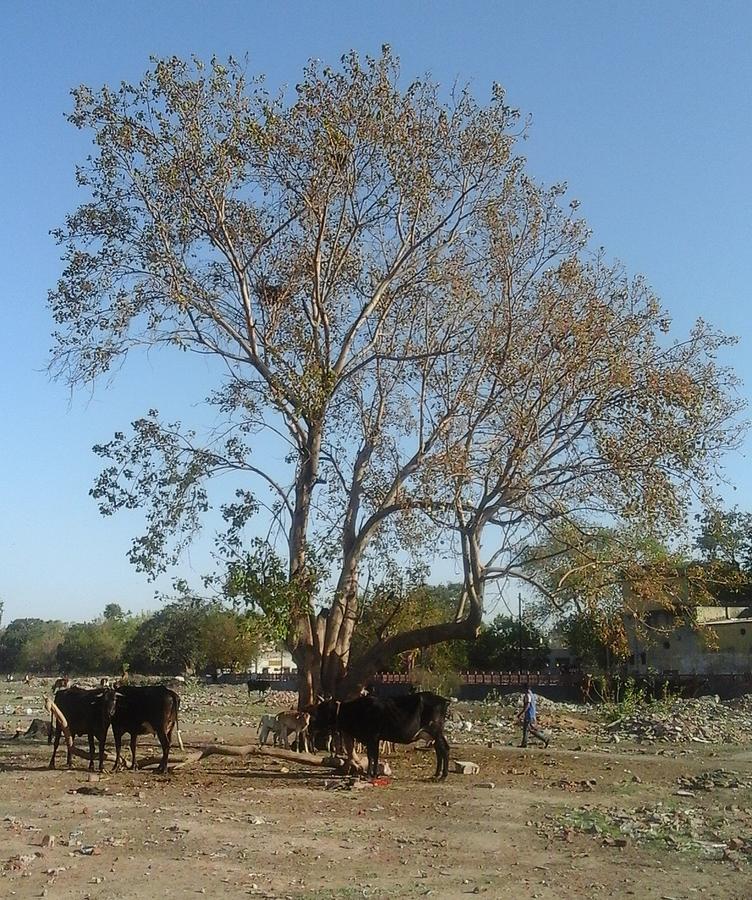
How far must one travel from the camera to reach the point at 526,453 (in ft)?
58.9

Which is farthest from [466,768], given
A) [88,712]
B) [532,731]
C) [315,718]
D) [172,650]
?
[172,650]

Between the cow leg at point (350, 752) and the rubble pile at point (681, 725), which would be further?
the rubble pile at point (681, 725)

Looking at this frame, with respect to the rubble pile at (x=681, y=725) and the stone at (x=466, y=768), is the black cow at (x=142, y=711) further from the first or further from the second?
the rubble pile at (x=681, y=725)

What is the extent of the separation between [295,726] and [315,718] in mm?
1315

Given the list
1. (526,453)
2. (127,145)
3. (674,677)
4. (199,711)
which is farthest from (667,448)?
(674,677)

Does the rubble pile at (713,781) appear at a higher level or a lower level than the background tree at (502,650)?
lower

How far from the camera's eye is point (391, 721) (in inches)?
612

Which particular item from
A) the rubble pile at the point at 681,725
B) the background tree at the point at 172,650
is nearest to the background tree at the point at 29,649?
the background tree at the point at 172,650

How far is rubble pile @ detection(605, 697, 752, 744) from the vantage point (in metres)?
25.2

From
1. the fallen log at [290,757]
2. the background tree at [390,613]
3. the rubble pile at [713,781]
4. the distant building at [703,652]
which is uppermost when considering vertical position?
the distant building at [703,652]

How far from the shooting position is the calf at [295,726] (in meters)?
17.8

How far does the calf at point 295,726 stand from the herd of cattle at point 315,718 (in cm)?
104

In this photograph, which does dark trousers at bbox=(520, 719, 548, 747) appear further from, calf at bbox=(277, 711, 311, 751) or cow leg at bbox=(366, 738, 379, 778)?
cow leg at bbox=(366, 738, 379, 778)

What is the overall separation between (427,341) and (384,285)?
1363mm
